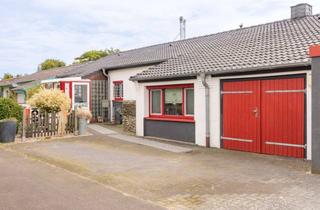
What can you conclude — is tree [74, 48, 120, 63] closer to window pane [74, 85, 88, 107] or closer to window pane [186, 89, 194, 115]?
window pane [74, 85, 88, 107]

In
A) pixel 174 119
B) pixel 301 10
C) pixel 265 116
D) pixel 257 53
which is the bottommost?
pixel 174 119

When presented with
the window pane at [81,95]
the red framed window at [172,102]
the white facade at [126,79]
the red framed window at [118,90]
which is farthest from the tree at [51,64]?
the red framed window at [172,102]

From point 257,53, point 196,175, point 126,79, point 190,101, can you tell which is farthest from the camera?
point 126,79

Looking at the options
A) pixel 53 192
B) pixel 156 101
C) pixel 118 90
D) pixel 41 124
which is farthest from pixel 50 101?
pixel 53 192

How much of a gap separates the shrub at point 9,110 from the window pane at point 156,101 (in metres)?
6.00

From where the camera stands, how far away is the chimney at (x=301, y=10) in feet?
52.2

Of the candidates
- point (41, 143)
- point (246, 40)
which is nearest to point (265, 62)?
point (246, 40)

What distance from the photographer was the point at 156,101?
15.3 m

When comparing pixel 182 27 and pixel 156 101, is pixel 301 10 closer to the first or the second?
pixel 156 101

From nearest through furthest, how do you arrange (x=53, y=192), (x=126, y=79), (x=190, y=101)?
(x=53, y=192)
(x=190, y=101)
(x=126, y=79)

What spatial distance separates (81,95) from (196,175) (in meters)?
14.3

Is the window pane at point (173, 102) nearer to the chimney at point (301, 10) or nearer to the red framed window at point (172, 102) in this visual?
the red framed window at point (172, 102)

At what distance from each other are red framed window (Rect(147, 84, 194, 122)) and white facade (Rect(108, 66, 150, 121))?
5.21 m

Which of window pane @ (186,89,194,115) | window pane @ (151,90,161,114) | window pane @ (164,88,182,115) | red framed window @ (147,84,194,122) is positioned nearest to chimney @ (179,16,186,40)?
window pane @ (151,90,161,114)
